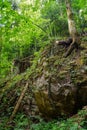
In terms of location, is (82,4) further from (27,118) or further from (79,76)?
(27,118)

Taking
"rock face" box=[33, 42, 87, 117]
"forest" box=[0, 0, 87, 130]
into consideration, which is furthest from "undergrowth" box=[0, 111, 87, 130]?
"rock face" box=[33, 42, 87, 117]

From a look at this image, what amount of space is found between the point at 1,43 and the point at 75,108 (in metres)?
8.14

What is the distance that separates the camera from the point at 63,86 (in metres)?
8.83

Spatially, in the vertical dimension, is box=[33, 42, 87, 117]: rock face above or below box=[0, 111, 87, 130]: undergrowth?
above

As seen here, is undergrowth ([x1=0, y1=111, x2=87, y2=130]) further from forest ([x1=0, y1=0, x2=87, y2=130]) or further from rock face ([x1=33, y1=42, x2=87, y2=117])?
rock face ([x1=33, y1=42, x2=87, y2=117])

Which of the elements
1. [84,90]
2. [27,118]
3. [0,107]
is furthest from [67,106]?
[0,107]

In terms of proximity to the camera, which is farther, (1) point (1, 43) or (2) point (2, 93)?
(1) point (1, 43)

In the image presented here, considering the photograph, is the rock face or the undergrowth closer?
the undergrowth


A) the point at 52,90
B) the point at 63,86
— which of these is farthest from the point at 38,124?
the point at 63,86

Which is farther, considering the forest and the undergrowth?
the forest

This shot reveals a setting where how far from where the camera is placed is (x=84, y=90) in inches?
342

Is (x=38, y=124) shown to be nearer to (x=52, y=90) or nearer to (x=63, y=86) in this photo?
(x=52, y=90)

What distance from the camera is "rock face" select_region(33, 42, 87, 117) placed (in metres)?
8.70

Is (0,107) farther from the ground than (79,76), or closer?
closer
